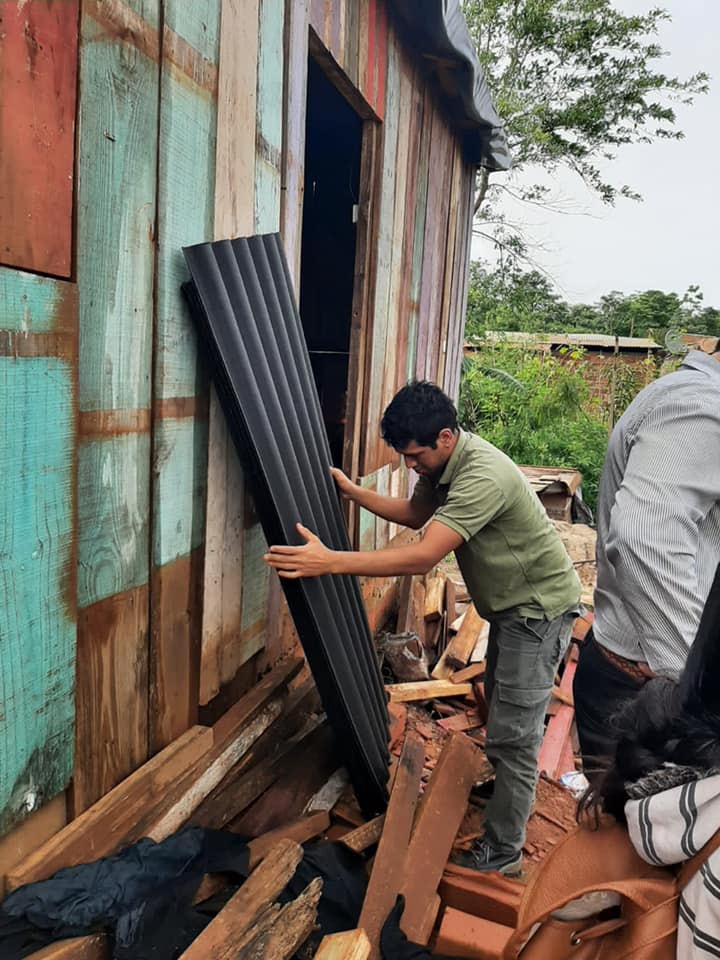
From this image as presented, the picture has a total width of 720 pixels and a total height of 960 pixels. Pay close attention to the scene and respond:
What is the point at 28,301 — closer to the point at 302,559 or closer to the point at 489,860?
the point at 302,559

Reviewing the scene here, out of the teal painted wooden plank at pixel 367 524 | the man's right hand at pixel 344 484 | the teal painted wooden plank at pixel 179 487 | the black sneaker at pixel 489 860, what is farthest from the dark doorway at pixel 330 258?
the teal painted wooden plank at pixel 179 487

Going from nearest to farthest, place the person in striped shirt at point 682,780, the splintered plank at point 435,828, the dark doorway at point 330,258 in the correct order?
1. the person in striped shirt at point 682,780
2. the splintered plank at point 435,828
3. the dark doorway at point 330,258

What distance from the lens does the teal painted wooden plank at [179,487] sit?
212 cm

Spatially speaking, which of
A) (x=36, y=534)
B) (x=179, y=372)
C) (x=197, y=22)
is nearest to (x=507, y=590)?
(x=179, y=372)

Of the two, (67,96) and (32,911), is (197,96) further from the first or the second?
(32,911)

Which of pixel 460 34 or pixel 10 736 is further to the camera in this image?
pixel 460 34

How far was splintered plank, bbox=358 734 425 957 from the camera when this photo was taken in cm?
224

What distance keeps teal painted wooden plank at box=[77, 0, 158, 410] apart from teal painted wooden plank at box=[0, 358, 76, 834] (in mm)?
177

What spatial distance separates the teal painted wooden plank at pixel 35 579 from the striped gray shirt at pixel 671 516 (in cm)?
147

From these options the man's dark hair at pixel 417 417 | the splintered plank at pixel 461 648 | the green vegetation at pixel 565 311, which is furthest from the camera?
the green vegetation at pixel 565 311

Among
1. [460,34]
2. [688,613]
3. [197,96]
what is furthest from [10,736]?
[460,34]

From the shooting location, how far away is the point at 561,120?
1678 centimetres

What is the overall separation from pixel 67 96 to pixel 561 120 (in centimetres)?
1803

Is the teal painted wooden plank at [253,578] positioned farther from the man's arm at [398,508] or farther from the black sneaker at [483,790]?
the black sneaker at [483,790]
